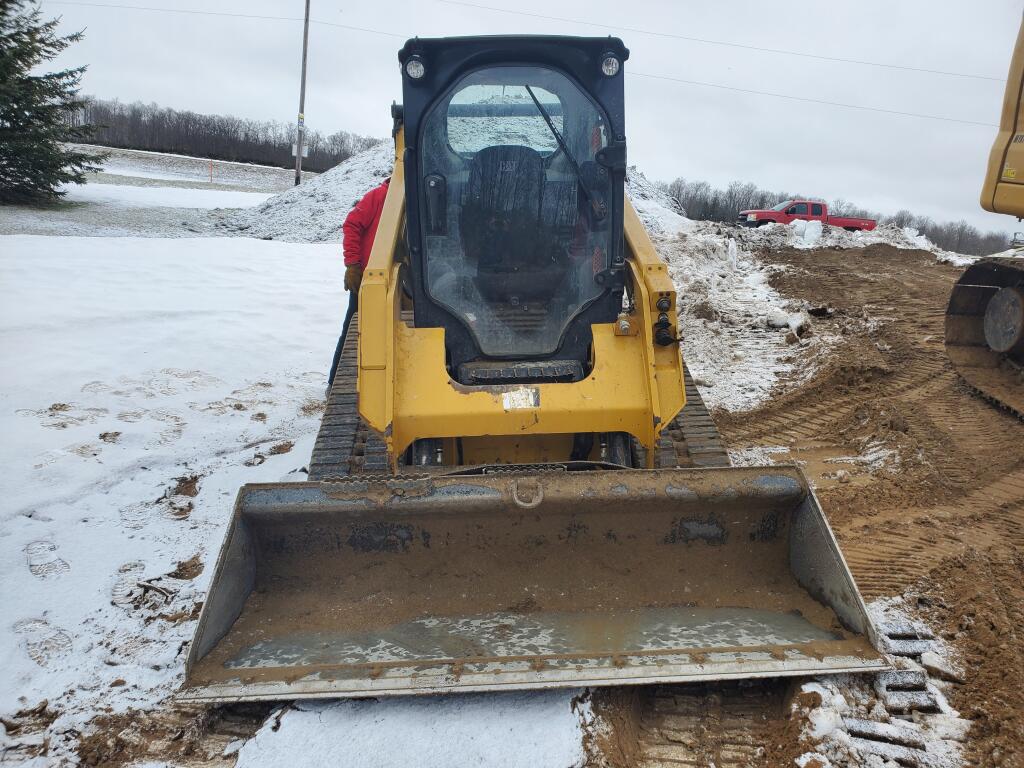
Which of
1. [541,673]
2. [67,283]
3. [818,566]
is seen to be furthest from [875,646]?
[67,283]

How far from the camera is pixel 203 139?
122 feet

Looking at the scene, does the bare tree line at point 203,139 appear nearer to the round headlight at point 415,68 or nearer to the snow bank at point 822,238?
the snow bank at point 822,238

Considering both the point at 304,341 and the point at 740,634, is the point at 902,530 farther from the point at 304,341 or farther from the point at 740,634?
the point at 304,341

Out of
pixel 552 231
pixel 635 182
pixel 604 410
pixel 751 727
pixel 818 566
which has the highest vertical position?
pixel 635 182

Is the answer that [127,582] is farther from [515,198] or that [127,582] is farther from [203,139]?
[203,139]

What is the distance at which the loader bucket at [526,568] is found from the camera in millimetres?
2688

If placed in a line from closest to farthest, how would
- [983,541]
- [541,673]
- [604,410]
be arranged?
[541,673] → [604,410] → [983,541]

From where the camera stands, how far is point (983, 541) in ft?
12.3

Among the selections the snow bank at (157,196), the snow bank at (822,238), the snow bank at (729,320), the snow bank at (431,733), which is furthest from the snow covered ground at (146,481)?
the snow bank at (822,238)

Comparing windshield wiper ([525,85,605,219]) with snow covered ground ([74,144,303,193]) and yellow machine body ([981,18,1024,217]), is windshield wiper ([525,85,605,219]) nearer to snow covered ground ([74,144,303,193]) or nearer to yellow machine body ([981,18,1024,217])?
yellow machine body ([981,18,1024,217])

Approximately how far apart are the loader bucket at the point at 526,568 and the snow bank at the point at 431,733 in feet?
0.55

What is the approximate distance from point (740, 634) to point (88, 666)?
2.53 metres

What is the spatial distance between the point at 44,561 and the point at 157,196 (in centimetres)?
1838

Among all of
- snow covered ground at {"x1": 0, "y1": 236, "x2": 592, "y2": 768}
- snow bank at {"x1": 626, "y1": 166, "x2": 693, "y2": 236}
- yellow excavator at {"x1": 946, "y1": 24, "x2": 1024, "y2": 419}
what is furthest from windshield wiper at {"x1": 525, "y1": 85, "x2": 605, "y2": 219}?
snow bank at {"x1": 626, "y1": 166, "x2": 693, "y2": 236}
